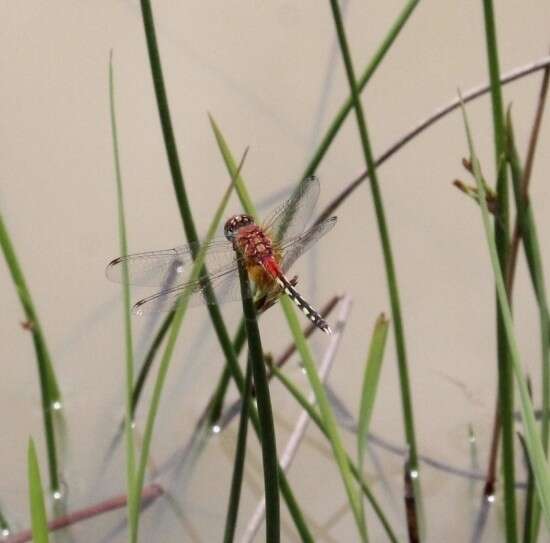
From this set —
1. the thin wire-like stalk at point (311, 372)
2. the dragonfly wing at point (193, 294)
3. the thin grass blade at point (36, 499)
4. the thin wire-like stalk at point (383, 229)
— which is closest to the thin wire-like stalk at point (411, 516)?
the thin wire-like stalk at point (383, 229)

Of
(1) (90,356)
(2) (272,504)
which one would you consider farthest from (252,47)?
(2) (272,504)

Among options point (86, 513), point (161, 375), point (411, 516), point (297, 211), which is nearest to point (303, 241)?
point (297, 211)

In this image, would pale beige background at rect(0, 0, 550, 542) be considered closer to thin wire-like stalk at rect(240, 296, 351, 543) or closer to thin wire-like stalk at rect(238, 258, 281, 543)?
thin wire-like stalk at rect(240, 296, 351, 543)

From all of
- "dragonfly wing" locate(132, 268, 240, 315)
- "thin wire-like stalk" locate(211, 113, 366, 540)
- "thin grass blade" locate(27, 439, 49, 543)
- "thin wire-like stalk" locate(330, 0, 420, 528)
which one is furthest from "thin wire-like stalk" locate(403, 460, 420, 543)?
"thin grass blade" locate(27, 439, 49, 543)

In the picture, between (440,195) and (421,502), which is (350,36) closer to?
(440,195)

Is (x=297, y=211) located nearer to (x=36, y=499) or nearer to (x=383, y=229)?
(x=383, y=229)

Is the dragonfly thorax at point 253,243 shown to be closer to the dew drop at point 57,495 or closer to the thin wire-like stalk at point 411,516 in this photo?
the thin wire-like stalk at point 411,516
